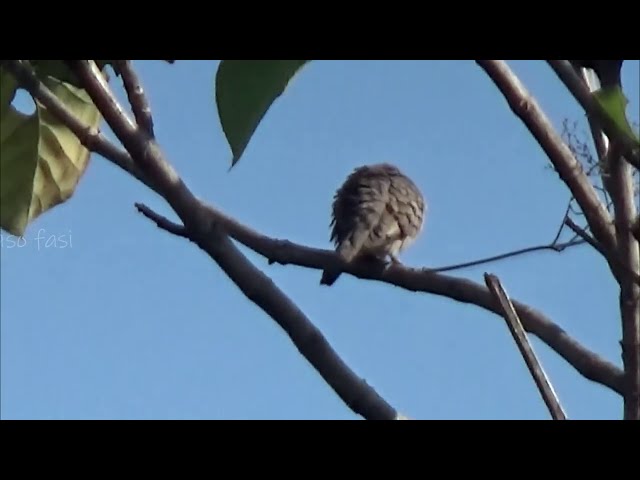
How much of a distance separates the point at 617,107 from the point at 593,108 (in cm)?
4

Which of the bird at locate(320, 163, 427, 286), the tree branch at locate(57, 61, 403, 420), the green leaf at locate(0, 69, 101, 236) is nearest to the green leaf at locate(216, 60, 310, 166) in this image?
the tree branch at locate(57, 61, 403, 420)

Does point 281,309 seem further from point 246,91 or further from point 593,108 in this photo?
point 593,108

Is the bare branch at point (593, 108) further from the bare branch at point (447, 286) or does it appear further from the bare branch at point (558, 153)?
the bare branch at point (447, 286)

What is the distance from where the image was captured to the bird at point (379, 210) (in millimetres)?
4051

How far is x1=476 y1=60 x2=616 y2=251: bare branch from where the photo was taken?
2.40 feet

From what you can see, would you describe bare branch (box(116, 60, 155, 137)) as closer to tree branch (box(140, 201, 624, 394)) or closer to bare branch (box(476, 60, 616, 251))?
tree branch (box(140, 201, 624, 394))

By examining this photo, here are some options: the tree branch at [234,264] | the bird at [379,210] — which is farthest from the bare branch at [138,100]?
the bird at [379,210]

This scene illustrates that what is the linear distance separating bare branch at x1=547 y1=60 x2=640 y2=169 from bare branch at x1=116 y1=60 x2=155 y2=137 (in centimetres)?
39

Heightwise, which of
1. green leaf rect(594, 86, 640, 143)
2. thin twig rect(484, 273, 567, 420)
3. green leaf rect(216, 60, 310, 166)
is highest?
green leaf rect(216, 60, 310, 166)
